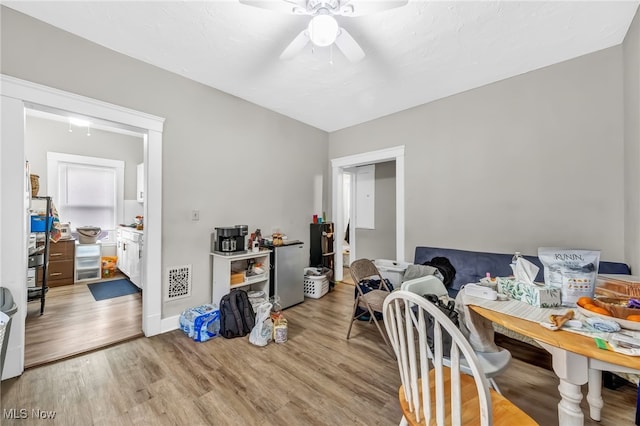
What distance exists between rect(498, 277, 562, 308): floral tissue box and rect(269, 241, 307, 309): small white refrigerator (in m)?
2.50

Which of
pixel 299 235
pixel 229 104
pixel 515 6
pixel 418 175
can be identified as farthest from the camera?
pixel 299 235

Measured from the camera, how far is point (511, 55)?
2330 mm

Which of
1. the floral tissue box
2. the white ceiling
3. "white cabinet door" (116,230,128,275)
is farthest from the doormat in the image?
the floral tissue box

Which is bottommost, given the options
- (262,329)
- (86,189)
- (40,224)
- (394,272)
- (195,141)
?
(262,329)

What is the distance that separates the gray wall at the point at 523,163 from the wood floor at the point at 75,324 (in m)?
3.55

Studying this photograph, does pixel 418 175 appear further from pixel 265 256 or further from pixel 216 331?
pixel 216 331

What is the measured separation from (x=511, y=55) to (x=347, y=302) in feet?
10.9

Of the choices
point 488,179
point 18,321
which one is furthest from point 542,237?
point 18,321

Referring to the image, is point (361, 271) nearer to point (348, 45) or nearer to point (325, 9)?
point (348, 45)

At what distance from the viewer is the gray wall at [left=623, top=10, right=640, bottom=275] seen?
1834mm

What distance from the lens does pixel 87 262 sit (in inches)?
171

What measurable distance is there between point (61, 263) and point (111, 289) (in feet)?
3.17

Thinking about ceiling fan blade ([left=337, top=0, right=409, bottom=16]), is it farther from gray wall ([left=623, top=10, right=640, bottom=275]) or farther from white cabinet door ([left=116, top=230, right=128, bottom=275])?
white cabinet door ([left=116, top=230, right=128, bottom=275])

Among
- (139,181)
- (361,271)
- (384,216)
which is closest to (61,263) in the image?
(139,181)
